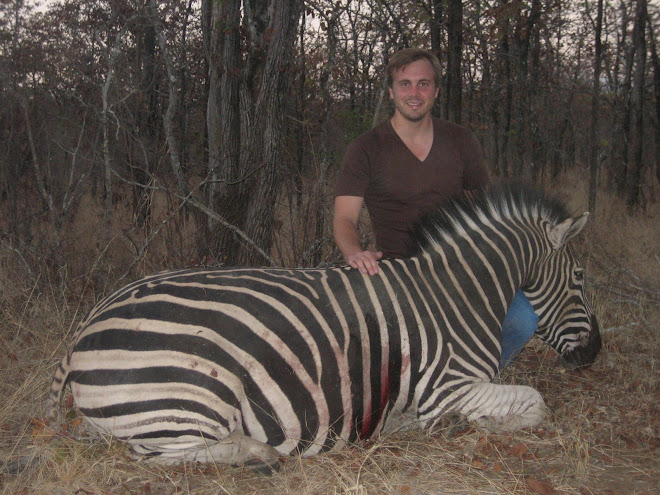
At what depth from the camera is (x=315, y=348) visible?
245 cm

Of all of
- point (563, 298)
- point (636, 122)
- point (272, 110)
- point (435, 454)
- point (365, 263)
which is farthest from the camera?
point (636, 122)

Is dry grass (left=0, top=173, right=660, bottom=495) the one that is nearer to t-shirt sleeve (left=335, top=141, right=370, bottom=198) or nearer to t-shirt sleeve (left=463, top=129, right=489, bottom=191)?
t-shirt sleeve (left=463, top=129, right=489, bottom=191)

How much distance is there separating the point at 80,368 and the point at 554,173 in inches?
540

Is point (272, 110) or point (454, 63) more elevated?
point (454, 63)

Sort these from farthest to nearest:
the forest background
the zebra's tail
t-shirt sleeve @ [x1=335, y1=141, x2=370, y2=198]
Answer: the forest background → t-shirt sleeve @ [x1=335, y1=141, x2=370, y2=198] → the zebra's tail

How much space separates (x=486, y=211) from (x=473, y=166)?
0.71m

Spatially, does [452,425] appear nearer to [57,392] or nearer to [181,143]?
[57,392]

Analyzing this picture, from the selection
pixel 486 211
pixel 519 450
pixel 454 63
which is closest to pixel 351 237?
pixel 486 211

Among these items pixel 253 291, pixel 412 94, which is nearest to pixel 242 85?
pixel 412 94

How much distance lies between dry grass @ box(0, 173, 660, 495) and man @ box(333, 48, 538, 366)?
0.61 metres

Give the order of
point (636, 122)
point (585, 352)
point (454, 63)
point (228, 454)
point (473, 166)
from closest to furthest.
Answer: point (228, 454) < point (585, 352) < point (473, 166) < point (454, 63) < point (636, 122)

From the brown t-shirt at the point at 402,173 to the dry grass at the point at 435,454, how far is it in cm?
118

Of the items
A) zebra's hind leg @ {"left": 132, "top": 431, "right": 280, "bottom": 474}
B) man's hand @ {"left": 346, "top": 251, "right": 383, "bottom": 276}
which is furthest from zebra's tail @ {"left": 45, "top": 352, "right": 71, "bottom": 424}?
man's hand @ {"left": 346, "top": 251, "right": 383, "bottom": 276}

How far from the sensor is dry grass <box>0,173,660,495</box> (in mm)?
2324
